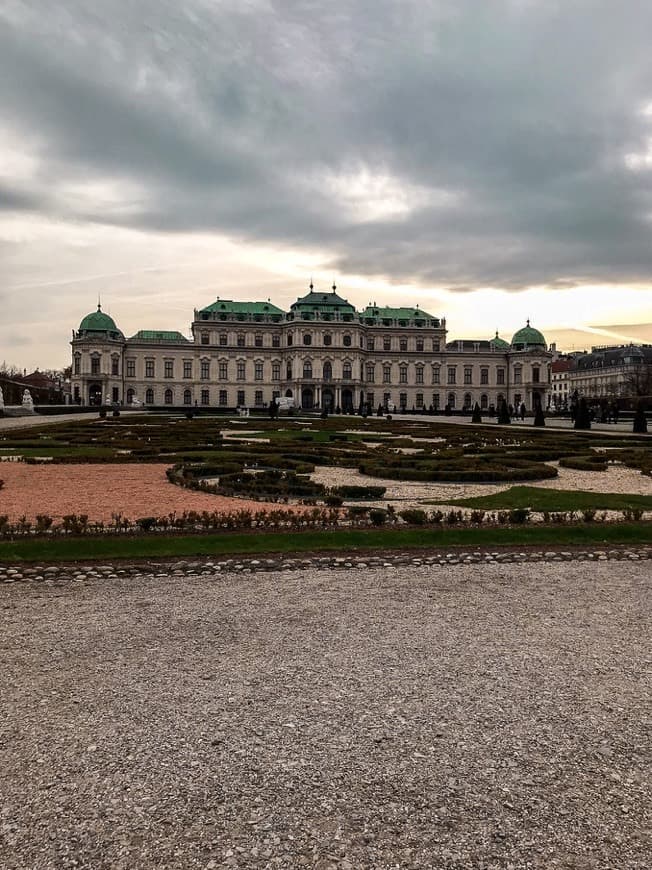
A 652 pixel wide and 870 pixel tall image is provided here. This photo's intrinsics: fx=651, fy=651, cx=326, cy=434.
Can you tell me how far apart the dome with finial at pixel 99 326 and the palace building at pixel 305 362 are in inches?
5.5

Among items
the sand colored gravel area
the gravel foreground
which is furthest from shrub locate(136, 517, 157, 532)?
the gravel foreground

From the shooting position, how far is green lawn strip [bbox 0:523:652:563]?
8191 millimetres

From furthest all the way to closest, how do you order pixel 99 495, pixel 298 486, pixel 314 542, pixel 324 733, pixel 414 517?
pixel 298 486 → pixel 99 495 → pixel 414 517 → pixel 314 542 → pixel 324 733

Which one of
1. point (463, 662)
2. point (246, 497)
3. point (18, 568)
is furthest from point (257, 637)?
point (246, 497)

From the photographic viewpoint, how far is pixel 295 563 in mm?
7965

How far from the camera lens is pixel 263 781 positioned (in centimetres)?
342

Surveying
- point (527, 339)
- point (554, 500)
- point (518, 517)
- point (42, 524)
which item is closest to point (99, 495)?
point (42, 524)

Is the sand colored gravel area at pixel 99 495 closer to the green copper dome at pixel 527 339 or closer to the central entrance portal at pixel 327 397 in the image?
the central entrance portal at pixel 327 397

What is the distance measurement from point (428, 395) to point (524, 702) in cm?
9775

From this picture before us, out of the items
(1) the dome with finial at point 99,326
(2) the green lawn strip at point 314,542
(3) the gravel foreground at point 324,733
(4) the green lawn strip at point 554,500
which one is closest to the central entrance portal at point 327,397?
(1) the dome with finial at point 99,326

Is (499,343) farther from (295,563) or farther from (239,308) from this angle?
(295,563)

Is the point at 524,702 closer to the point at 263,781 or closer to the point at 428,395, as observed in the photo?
the point at 263,781

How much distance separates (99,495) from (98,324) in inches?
3405

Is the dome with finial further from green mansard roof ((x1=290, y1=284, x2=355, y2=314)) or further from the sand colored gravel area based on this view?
the sand colored gravel area
